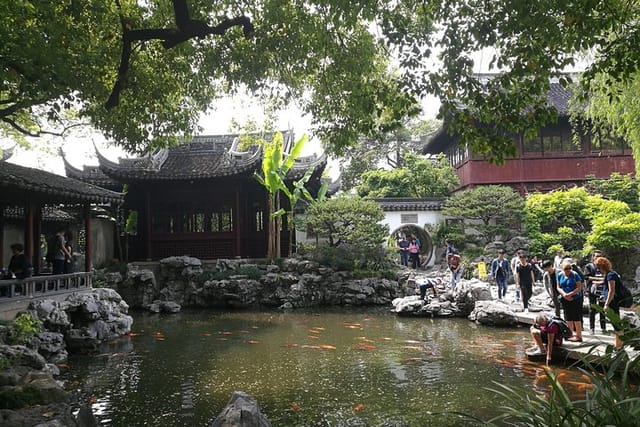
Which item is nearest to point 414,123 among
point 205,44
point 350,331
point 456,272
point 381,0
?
point 456,272

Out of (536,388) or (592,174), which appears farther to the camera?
(592,174)

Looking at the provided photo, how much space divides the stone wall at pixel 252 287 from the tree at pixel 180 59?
7.13 meters

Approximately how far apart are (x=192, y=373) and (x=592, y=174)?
1716cm

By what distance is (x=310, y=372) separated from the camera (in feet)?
22.2

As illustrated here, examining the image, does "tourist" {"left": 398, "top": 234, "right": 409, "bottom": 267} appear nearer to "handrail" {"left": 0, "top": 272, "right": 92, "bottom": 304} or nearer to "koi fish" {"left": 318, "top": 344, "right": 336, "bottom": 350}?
"koi fish" {"left": 318, "top": 344, "right": 336, "bottom": 350}

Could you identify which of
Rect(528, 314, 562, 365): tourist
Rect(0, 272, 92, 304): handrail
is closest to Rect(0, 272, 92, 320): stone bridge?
Rect(0, 272, 92, 304): handrail

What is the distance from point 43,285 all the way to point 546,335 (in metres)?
8.99

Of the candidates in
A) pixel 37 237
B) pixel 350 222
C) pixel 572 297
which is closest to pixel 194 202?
pixel 350 222

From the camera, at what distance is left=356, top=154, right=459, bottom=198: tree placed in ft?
74.3

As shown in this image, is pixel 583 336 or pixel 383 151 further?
pixel 383 151

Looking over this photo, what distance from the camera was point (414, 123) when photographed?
1298 inches

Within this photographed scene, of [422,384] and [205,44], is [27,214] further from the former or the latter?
[422,384]

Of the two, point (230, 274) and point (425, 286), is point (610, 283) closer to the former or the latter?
point (425, 286)

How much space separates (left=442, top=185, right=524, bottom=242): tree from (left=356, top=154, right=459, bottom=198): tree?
463 cm
